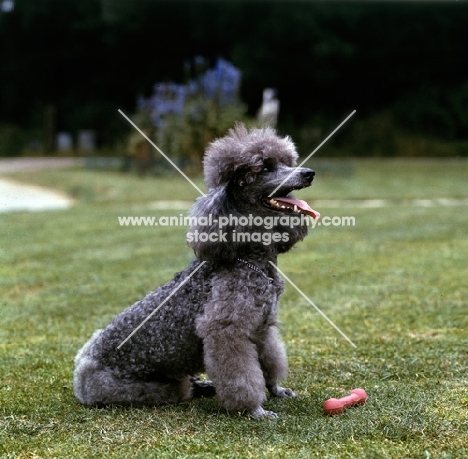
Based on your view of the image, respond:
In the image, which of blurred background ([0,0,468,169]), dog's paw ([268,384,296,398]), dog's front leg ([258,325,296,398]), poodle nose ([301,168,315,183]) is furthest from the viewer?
blurred background ([0,0,468,169])

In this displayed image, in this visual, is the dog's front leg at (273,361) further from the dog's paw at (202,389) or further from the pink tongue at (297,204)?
the pink tongue at (297,204)

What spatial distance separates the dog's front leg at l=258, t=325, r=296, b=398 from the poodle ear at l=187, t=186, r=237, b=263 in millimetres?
512

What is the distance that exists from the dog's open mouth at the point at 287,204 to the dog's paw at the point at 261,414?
99 centimetres

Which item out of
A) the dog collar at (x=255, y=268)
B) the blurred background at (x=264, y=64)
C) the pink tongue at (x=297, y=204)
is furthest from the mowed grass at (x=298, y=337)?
the blurred background at (x=264, y=64)

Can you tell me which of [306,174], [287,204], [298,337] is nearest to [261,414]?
[287,204]

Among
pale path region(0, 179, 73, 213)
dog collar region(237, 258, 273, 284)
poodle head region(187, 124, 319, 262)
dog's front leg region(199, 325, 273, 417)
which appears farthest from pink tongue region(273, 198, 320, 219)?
pale path region(0, 179, 73, 213)

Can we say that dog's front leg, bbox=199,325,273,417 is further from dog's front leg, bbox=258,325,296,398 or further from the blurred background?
the blurred background

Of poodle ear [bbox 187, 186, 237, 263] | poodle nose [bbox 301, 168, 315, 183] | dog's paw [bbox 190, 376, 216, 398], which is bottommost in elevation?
dog's paw [bbox 190, 376, 216, 398]

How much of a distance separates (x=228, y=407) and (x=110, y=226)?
7.43 metres

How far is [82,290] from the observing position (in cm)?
687

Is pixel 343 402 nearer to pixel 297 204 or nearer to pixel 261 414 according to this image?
pixel 261 414

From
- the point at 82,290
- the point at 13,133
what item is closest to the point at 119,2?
the point at 13,133

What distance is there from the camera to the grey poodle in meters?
3.70

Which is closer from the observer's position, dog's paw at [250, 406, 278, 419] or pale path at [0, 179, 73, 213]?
dog's paw at [250, 406, 278, 419]
